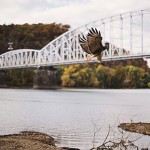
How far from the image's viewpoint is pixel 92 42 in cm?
777

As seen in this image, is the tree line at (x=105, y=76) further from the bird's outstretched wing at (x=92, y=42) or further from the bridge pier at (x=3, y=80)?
the bird's outstretched wing at (x=92, y=42)

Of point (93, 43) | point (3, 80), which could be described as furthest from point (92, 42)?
point (3, 80)

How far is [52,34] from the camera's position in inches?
4823

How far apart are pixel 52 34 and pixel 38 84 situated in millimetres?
18292

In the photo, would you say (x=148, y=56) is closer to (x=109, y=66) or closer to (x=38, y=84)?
(x=109, y=66)

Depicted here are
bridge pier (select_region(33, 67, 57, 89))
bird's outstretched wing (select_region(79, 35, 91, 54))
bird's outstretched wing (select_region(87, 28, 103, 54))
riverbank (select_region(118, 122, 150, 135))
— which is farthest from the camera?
bridge pier (select_region(33, 67, 57, 89))

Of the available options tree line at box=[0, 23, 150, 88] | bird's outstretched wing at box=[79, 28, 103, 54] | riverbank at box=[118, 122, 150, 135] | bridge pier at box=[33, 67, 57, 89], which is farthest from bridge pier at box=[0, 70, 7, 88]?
bird's outstretched wing at box=[79, 28, 103, 54]

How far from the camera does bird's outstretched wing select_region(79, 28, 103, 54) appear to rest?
7.67m

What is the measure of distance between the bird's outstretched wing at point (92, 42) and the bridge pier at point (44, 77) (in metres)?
99.5

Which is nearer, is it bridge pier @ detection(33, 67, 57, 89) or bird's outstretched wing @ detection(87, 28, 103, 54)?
bird's outstretched wing @ detection(87, 28, 103, 54)

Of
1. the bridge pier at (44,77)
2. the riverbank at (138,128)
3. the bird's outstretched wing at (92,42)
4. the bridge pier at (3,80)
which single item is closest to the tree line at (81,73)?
the bridge pier at (3,80)

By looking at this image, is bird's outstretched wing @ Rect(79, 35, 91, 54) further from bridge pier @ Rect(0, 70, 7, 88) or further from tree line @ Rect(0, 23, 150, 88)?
bridge pier @ Rect(0, 70, 7, 88)

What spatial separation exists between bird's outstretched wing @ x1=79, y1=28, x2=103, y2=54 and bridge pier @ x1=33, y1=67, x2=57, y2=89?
99510mm

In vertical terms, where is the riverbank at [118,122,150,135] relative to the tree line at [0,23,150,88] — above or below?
below
